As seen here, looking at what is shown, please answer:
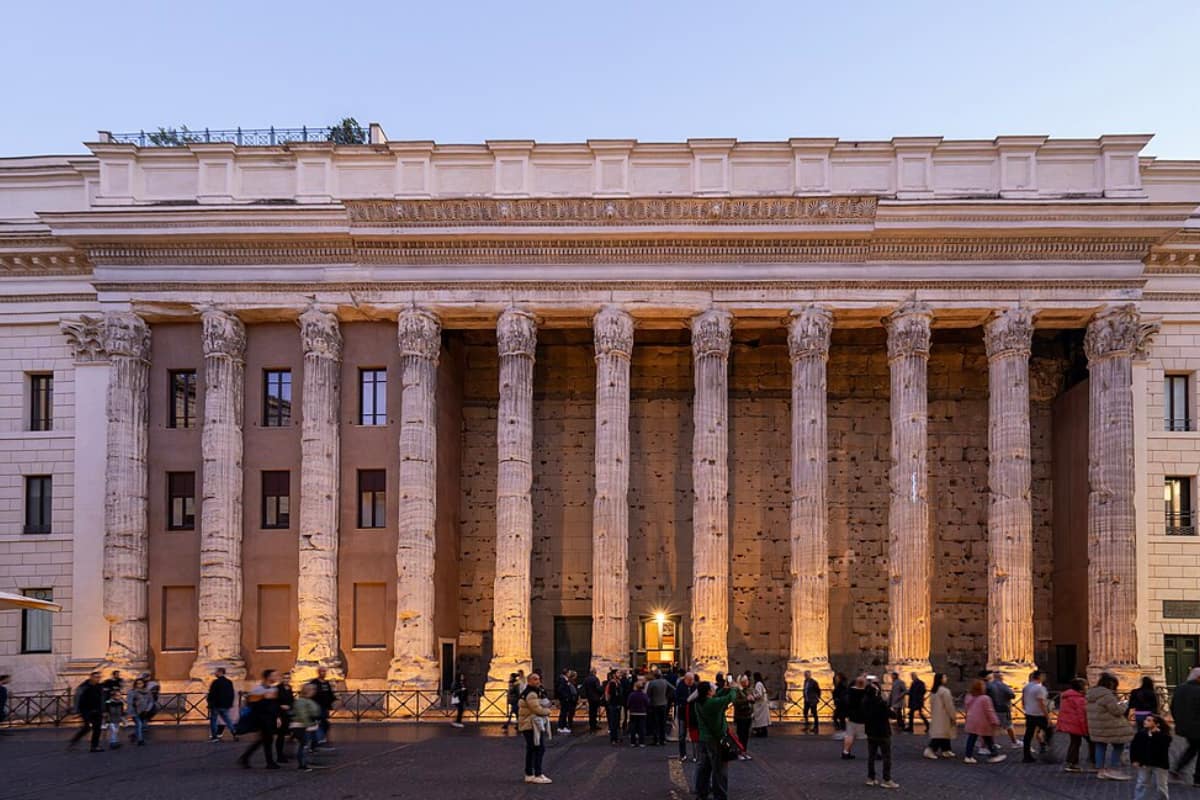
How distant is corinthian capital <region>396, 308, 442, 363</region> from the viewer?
1308 inches

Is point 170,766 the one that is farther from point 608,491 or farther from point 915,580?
point 915,580

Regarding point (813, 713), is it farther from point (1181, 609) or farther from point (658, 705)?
point (1181, 609)

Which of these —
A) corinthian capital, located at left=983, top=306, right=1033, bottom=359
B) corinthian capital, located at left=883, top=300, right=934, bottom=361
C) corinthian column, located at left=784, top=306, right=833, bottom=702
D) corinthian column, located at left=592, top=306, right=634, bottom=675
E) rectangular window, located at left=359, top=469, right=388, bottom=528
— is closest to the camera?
corinthian column, located at left=784, top=306, right=833, bottom=702

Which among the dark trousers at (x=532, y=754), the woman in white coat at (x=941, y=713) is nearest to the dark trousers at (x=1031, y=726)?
the woman in white coat at (x=941, y=713)

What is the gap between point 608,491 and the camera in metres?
32.6

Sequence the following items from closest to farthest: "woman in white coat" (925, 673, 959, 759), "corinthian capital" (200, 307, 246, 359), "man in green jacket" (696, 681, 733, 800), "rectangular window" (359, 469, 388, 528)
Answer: "man in green jacket" (696, 681, 733, 800)
"woman in white coat" (925, 673, 959, 759)
"corinthian capital" (200, 307, 246, 359)
"rectangular window" (359, 469, 388, 528)

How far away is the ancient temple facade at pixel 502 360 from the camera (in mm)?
32312

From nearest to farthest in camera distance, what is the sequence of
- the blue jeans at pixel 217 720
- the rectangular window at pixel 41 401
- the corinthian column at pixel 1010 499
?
the blue jeans at pixel 217 720 → the corinthian column at pixel 1010 499 → the rectangular window at pixel 41 401

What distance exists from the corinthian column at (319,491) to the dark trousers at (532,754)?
14724mm

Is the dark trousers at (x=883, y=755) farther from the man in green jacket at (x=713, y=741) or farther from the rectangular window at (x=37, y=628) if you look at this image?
the rectangular window at (x=37, y=628)

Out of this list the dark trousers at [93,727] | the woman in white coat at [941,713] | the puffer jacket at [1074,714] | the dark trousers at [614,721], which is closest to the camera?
the puffer jacket at [1074,714]

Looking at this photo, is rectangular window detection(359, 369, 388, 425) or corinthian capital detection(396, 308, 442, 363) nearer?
corinthian capital detection(396, 308, 442, 363)

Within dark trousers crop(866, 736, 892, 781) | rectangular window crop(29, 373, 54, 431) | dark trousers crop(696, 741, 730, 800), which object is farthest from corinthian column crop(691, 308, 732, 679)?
rectangular window crop(29, 373, 54, 431)

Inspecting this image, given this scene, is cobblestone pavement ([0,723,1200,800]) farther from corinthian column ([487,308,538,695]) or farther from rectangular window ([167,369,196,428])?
rectangular window ([167,369,196,428])
